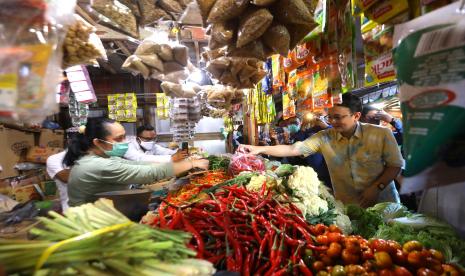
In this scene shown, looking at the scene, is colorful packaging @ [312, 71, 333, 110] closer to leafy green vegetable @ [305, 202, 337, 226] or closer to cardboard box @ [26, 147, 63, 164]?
leafy green vegetable @ [305, 202, 337, 226]

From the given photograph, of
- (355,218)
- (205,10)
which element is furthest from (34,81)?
(355,218)

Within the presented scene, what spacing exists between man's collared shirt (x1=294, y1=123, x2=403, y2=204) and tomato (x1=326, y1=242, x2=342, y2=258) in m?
2.27

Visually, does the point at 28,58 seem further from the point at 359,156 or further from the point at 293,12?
the point at 359,156

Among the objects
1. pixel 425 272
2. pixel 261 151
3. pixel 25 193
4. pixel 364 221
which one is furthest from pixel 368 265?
pixel 25 193

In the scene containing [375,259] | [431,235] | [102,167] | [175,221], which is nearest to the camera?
[375,259]

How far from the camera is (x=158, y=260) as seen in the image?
1.18 meters

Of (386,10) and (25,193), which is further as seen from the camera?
(25,193)

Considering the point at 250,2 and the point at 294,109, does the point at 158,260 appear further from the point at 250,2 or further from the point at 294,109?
the point at 294,109

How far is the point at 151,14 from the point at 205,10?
1.36 feet

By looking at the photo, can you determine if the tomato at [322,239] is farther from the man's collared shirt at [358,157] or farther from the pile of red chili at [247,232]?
the man's collared shirt at [358,157]

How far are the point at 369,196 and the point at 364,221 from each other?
111 centimetres

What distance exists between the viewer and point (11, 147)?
6598 mm

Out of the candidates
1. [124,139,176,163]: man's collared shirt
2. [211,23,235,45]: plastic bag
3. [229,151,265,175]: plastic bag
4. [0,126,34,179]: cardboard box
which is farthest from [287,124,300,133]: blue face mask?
[211,23,235,45]: plastic bag

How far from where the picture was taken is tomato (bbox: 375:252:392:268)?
1625 millimetres
